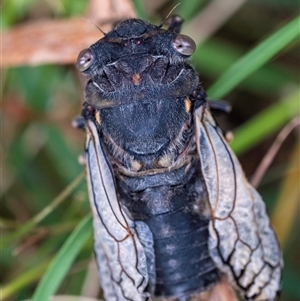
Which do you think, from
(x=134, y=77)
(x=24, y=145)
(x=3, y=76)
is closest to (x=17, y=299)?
(x=24, y=145)

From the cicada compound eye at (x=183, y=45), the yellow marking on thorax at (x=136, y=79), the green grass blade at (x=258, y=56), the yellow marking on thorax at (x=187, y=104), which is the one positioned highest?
the green grass blade at (x=258, y=56)

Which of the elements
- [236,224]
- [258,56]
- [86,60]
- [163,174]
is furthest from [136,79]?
[236,224]

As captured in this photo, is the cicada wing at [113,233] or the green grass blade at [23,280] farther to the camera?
the green grass blade at [23,280]

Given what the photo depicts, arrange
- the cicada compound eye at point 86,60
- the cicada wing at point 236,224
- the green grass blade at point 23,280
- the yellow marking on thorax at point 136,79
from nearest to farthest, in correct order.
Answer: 1. the yellow marking on thorax at point 136,79
2. the cicada compound eye at point 86,60
3. the cicada wing at point 236,224
4. the green grass blade at point 23,280

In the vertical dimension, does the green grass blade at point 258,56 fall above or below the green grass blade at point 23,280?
above

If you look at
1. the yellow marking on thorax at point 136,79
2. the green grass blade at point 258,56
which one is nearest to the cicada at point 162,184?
the yellow marking on thorax at point 136,79

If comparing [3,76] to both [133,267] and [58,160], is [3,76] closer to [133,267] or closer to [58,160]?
[58,160]

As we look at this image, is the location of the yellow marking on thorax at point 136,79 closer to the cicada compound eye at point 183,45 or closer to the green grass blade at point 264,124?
the cicada compound eye at point 183,45
